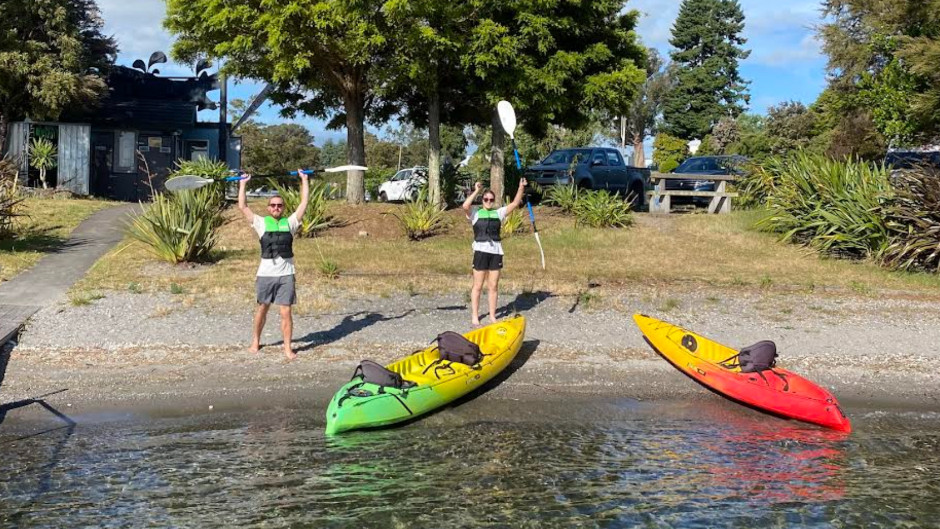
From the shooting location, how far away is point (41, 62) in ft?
73.8

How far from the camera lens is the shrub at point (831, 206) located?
621 inches

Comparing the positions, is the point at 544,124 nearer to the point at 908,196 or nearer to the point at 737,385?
the point at 908,196

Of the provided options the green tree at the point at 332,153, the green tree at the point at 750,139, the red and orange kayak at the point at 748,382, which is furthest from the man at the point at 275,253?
the green tree at the point at 332,153

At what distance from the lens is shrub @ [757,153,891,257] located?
51.8 feet

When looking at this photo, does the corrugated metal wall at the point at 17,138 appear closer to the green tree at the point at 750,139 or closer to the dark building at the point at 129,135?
the dark building at the point at 129,135

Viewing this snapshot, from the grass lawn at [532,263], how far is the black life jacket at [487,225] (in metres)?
2.81

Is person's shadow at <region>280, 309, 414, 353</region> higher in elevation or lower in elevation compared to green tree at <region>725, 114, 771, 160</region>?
lower

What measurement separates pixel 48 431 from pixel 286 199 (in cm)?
1049

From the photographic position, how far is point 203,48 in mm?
19297

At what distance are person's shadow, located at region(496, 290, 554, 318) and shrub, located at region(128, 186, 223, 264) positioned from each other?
17.9 ft

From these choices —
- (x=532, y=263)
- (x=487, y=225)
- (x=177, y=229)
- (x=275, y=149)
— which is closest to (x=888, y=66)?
A: (x=532, y=263)

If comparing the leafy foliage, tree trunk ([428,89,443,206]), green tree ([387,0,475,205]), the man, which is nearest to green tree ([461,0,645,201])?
green tree ([387,0,475,205])

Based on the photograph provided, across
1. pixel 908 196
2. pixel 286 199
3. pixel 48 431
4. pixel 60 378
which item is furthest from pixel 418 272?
pixel 908 196

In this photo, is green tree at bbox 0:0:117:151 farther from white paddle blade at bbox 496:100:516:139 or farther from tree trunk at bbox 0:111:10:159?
white paddle blade at bbox 496:100:516:139
